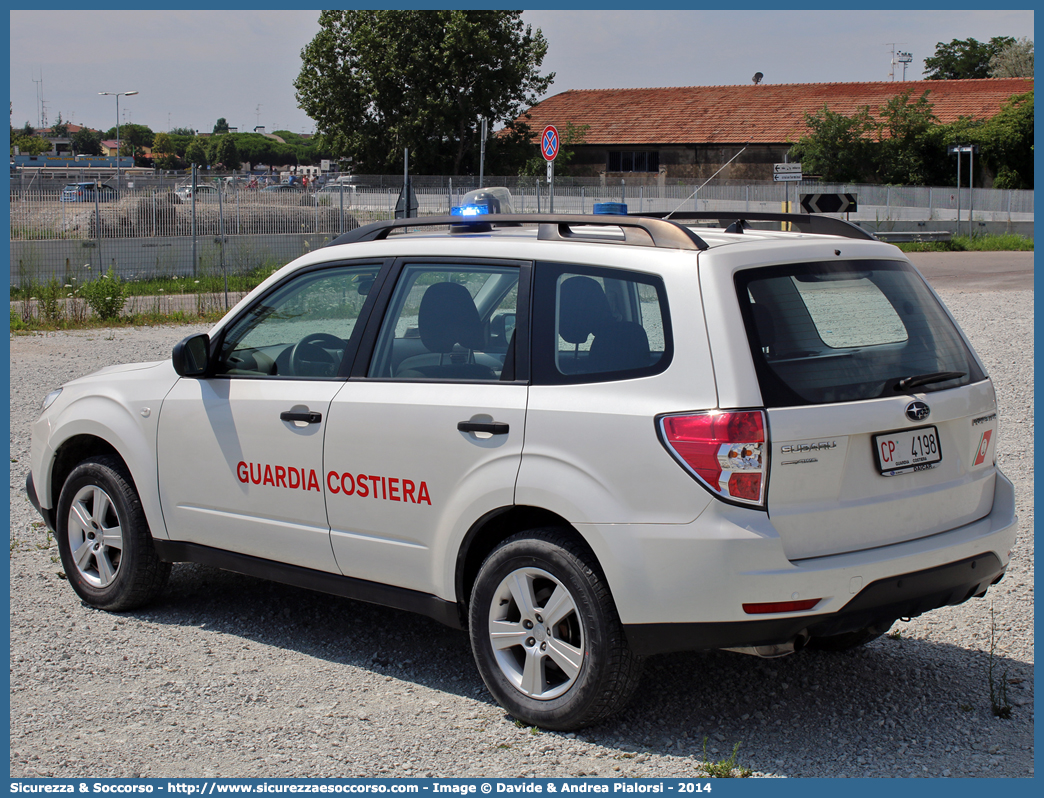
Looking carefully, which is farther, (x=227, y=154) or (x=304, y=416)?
(x=227, y=154)

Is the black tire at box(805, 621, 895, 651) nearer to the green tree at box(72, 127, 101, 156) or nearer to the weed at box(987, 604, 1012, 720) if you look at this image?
the weed at box(987, 604, 1012, 720)

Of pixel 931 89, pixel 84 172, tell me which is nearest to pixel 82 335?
pixel 84 172

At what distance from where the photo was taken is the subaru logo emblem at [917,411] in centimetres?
370

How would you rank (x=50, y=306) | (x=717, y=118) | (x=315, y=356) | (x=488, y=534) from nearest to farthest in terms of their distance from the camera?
1. (x=488, y=534)
2. (x=315, y=356)
3. (x=50, y=306)
4. (x=717, y=118)

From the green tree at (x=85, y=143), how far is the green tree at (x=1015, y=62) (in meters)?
129

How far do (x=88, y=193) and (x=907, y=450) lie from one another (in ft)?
75.2

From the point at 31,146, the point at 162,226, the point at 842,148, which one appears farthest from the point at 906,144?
the point at 31,146

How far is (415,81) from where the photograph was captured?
54094 millimetres

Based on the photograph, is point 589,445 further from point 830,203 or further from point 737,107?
point 737,107

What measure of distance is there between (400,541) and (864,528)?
1745 millimetres

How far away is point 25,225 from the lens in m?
22.8

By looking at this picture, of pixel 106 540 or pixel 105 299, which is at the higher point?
pixel 105 299

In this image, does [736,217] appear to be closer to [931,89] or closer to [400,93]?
[400,93]

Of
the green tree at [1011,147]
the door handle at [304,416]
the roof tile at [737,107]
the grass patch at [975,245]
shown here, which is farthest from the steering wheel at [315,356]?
the roof tile at [737,107]
